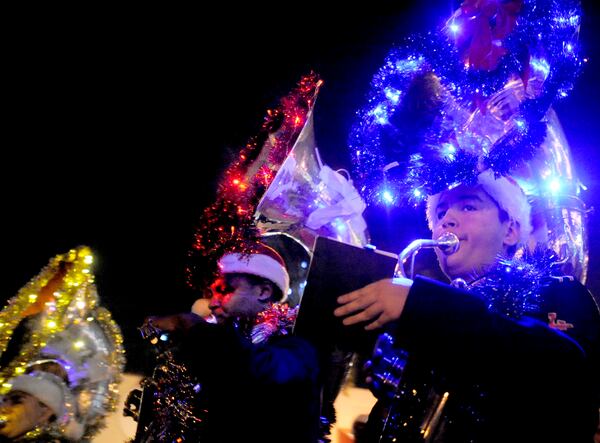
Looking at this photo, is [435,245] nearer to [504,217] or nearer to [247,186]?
[504,217]

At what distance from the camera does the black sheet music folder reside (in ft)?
4.92

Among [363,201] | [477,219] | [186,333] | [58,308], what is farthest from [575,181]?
[58,308]

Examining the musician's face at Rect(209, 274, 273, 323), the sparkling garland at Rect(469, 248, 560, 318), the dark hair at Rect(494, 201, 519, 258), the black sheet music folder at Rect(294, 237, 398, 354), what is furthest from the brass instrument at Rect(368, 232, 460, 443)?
the dark hair at Rect(494, 201, 519, 258)

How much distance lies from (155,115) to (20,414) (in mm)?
2319

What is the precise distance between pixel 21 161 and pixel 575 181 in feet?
13.0

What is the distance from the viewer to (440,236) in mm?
Result: 2156

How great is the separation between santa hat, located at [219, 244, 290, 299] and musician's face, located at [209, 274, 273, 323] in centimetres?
5

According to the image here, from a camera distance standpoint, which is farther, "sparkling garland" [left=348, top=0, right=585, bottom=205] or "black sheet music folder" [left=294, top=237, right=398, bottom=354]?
"sparkling garland" [left=348, top=0, right=585, bottom=205]

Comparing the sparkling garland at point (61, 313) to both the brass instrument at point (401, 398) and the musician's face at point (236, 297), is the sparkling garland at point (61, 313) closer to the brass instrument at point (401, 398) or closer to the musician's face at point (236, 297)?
the musician's face at point (236, 297)

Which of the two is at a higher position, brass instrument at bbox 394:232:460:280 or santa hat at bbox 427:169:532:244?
santa hat at bbox 427:169:532:244

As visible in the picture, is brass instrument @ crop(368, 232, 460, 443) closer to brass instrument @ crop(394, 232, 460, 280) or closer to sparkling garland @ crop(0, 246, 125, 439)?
brass instrument @ crop(394, 232, 460, 280)

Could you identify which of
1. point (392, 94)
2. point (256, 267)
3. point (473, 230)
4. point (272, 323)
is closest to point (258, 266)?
point (256, 267)

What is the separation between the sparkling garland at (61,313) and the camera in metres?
2.24

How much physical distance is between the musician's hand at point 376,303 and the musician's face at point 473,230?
30.6 inches
